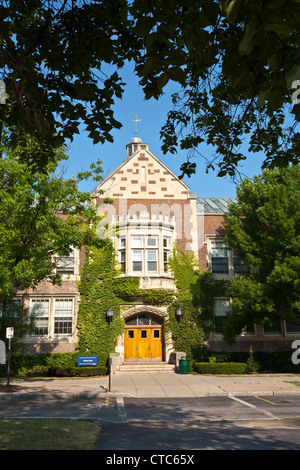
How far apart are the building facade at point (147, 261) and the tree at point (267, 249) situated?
2512 mm

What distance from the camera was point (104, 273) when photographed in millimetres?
22484

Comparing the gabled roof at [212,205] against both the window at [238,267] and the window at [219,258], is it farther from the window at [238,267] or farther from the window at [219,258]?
the window at [238,267]

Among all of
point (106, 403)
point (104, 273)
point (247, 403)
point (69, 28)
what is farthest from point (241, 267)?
point (69, 28)

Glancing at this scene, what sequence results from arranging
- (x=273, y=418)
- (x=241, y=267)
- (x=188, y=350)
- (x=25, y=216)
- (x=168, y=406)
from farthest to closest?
(x=241, y=267)
(x=188, y=350)
(x=25, y=216)
(x=168, y=406)
(x=273, y=418)

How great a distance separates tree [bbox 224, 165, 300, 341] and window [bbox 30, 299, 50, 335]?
10.2 metres

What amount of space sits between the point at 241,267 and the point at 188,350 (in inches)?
241

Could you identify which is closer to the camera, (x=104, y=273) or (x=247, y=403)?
(x=247, y=403)

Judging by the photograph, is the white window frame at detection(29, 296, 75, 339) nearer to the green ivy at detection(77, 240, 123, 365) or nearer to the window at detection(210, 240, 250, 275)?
the green ivy at detection(77, 240, 123, 365)

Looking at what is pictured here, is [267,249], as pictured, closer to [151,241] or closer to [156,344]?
[151,241]

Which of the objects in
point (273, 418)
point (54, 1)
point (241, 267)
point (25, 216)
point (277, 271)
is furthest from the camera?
point (241, 267)

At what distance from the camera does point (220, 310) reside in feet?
76.4

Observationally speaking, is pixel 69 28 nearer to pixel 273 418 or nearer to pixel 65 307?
pixel 273 418

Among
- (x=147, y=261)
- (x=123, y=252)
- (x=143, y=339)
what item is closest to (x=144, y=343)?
(x=143, y=339)

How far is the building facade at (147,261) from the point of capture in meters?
22.2
